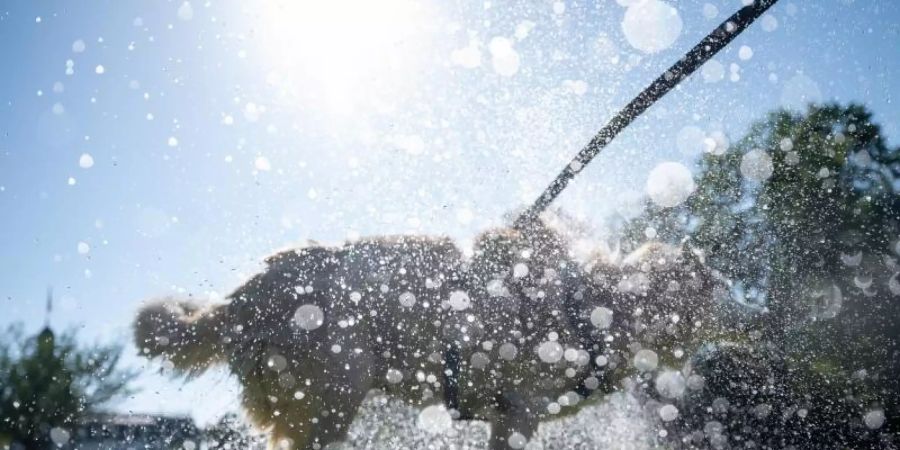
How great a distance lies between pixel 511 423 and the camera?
3719 mm

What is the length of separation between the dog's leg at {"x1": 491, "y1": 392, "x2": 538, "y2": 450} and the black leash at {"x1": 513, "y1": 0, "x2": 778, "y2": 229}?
1493 mm

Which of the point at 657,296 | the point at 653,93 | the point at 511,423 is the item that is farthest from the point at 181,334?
the point at 653,93

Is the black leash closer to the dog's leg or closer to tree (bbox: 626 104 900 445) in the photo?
the dog's leg

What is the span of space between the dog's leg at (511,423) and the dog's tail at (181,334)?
2.17 m

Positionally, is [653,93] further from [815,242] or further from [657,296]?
[815,242]

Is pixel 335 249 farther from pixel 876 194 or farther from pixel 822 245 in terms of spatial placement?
pixel 876 194

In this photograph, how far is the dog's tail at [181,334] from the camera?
350 cm

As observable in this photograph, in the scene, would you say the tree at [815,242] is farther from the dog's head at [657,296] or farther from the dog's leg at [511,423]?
the dog's leg at [511,423]

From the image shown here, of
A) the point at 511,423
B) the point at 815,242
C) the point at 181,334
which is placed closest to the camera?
the point at 181,334

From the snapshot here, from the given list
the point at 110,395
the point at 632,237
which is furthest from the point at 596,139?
the point at 110,395

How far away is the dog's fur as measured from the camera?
3.32m

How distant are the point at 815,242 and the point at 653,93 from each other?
1642 centimetres

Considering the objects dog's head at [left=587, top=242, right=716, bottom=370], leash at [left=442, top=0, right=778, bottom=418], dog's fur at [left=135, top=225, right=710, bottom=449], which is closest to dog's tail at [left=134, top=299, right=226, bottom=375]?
Result: dog's fur at [left=135, top=225, right=710, bottom=449]

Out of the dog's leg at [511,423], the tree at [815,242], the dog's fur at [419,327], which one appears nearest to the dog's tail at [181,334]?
the dog's fur at [419,327]
